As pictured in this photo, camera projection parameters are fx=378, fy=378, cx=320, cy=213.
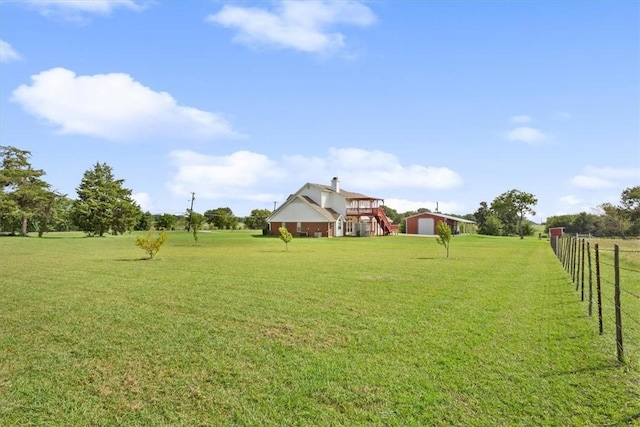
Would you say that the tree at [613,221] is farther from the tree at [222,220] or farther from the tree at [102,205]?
the tree at [102,205]

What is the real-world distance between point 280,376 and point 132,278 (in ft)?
30.2

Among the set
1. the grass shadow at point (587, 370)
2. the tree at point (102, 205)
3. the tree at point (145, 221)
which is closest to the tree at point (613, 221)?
the grass shadow at point (587, 370)

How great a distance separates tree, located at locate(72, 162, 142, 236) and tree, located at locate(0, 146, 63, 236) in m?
4.35

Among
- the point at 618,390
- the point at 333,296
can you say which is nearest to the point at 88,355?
the point at 333,296

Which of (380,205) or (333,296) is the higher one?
(380,205)

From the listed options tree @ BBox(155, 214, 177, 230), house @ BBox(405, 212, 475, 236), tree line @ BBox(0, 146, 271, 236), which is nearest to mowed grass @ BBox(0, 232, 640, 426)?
tree line @ BBox(0, 146, 271, 236)

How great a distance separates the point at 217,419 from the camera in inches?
142

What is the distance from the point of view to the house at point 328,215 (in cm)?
4391

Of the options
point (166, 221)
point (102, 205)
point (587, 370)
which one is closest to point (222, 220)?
point (166, 221)

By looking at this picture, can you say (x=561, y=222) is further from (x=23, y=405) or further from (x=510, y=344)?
(x=23, y=405)

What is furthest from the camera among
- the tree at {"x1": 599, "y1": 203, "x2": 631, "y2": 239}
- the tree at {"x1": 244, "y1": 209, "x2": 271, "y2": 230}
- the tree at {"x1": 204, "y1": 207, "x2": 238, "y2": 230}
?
the tree at {"x1": 244, "y1": 209, "x2": 271, "y2": 230}

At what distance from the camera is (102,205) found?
42.2 m

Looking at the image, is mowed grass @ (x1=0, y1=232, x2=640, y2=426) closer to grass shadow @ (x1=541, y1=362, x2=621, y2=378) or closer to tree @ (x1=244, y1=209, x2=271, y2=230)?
grass shadow @ (x1=541, y1=362, x2=621, y2=378)

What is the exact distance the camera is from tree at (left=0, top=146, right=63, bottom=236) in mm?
40688
